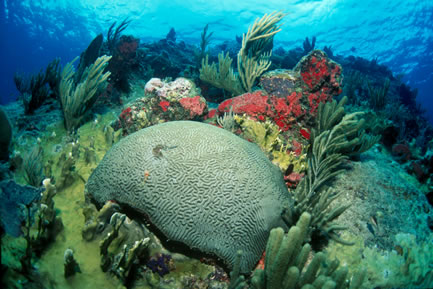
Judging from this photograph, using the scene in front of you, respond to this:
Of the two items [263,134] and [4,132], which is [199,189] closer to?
[263,134]

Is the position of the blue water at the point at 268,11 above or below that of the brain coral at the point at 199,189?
above

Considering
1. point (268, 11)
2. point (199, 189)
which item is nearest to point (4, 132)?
point (199, 189)

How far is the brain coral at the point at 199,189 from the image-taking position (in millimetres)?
2162

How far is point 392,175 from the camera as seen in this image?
3.90m

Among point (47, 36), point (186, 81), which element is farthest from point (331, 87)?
point (47, 36)

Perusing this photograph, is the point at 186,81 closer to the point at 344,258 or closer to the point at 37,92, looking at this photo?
the point at 37,92

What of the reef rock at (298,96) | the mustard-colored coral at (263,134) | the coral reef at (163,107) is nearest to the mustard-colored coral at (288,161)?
the mustard-colored coral at (263,134)

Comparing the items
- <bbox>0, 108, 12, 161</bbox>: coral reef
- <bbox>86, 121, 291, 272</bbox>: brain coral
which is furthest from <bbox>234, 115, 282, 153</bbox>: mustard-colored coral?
<bbox>0, 108, 12, 161</bbox>: coral reef

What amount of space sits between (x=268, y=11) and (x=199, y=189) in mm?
31932

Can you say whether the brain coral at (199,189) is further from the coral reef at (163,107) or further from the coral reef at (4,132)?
the coral reef at (163,107)

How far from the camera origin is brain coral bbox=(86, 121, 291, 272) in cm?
216

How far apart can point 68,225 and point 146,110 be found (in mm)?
3125

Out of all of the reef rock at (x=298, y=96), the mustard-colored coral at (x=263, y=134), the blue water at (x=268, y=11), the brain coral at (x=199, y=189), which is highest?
the blue water at (x=268, y=11)

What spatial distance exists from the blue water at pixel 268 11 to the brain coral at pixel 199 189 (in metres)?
26.2
